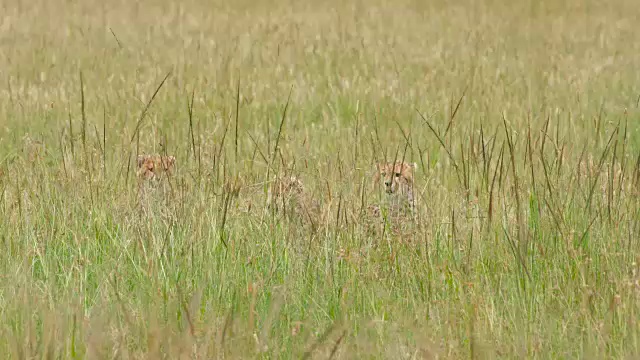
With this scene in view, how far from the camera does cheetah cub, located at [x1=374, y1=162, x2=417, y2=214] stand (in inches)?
175

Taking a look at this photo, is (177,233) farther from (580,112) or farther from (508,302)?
(580,112)

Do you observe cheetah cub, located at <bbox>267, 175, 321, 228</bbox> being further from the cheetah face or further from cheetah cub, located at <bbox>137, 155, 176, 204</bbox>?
cheetah cub, located at <bbox>137, 155, 176, 204</bbox>

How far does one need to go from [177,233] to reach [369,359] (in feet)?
3.96

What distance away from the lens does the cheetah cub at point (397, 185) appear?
445 cm

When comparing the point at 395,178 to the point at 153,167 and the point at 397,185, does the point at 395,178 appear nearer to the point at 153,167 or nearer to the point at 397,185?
the point at 397,185

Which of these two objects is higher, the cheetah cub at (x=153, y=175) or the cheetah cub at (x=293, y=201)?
the cheetah cub at (x=293, y=201)

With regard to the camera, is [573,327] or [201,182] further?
[201,182]

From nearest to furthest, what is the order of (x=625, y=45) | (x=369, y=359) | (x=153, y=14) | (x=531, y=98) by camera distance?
1. (x=369, y=359)
2. (x=531, y=98)
3. (x=625, y=45)
4. (x=153, y=14)

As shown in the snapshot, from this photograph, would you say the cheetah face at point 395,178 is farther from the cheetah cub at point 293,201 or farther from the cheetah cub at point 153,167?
the cheetah cub at point 153,167

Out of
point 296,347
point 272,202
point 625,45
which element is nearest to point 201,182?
point 272,202

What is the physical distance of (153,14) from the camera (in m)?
12.6

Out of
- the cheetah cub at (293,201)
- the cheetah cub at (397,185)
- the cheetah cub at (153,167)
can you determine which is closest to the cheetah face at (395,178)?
the cheetah cub at (397,185)

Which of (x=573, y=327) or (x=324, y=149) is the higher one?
(x=573, y=327)

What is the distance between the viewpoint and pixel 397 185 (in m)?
4.49
